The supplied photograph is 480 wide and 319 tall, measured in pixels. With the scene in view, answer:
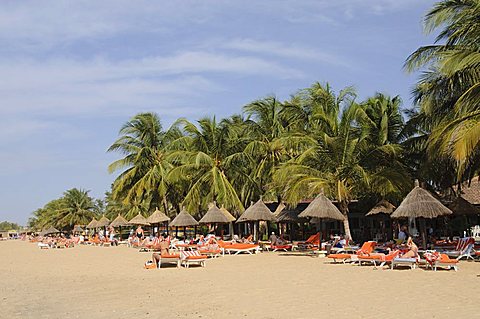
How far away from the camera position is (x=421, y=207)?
14.9m

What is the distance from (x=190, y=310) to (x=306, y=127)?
56.7 feet

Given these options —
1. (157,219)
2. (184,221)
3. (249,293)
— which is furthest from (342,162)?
(157,219)

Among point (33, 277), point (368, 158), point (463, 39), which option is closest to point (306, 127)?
point (368, 158)

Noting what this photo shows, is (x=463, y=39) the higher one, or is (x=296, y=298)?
(x=463, y=39)

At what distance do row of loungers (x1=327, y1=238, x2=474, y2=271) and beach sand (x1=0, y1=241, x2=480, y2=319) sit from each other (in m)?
0.34

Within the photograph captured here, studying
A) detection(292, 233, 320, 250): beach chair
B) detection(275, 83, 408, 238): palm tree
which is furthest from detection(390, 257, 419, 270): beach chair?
detection(292, 233, 320, 250): beach chair

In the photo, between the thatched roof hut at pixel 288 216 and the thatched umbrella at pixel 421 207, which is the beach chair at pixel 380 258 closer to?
the thatched umbrella at pixel 421 207

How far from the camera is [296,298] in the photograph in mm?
8992

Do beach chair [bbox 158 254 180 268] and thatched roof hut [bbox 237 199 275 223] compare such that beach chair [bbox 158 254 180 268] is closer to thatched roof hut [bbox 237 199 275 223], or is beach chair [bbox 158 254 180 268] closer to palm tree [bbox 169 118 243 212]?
thatched roof hut [bbox 237 199 275 223]

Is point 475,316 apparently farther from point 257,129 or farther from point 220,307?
point 257,129

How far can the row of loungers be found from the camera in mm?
12703

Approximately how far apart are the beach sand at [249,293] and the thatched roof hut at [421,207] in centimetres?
150

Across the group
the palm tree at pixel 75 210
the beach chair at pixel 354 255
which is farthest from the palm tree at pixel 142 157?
the palm tree at pixel 75 210

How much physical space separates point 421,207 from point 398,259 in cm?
212
